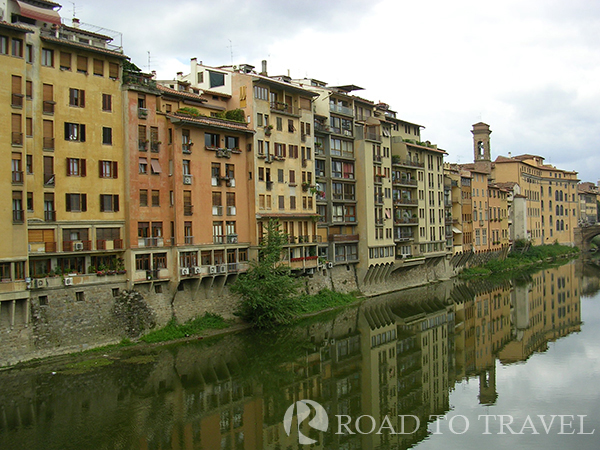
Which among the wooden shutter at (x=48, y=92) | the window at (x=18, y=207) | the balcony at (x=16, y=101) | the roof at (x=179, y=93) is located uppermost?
the roof at (x=179, y=93)

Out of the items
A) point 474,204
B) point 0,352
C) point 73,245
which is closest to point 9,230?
point 73,245

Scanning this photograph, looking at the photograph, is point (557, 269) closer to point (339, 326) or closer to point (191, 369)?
point (339, 326)

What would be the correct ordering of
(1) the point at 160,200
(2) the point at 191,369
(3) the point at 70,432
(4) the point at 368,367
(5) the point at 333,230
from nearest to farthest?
1. (3) the point at 70,432
2. (2) the point at 191,369
3. (4) the point at 368,367
4. (1) the point at 160,200
5. (5) the point at 333,230

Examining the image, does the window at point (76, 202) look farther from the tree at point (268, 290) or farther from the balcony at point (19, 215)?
the tree at point (268, 290)

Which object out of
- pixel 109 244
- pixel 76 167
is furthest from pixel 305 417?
pixel 76 167

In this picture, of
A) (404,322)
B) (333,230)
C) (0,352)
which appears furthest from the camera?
(333,230)

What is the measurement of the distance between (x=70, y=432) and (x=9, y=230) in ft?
43.8

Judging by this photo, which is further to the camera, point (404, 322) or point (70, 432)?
point (404, 322)

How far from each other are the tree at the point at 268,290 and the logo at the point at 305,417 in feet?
43.2

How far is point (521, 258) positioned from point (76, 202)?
279 feet

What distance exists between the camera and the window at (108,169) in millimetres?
37312

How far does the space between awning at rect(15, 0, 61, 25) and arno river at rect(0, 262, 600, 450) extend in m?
22.7

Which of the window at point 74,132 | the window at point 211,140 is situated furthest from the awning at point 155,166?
the window at point 74,132

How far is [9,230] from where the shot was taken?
31547mm
